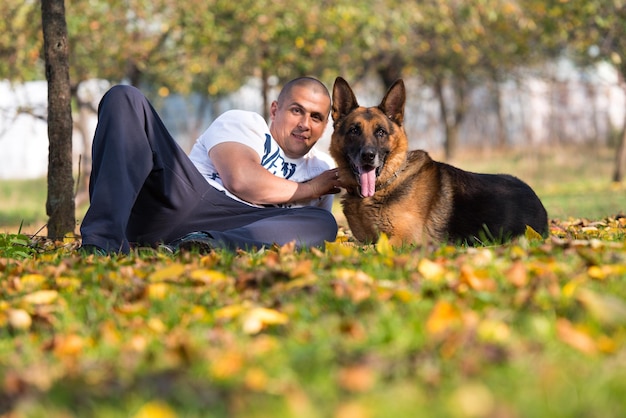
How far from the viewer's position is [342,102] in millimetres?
5957

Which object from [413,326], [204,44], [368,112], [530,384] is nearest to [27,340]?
[413,326]

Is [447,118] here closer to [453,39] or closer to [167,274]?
[453,39]

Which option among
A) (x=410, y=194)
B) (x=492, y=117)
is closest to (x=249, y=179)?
(x=410, y=194)

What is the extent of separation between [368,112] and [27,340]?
3633 mm

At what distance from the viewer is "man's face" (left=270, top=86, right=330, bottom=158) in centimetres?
577

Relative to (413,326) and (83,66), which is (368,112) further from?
(83,66)

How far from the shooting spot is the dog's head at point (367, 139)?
221 inches

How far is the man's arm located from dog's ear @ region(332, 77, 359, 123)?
789 millimetres

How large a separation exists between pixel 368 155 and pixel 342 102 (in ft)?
2.23

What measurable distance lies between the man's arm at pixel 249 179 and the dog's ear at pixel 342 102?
2.59ft

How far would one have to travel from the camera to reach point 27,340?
8.86ft

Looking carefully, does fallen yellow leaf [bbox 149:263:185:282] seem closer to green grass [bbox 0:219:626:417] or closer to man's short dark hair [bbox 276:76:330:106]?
green grass [bbox 0:219:626:417]

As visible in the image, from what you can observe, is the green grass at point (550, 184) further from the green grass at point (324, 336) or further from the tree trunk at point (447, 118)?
the green grass at point (324, 336)

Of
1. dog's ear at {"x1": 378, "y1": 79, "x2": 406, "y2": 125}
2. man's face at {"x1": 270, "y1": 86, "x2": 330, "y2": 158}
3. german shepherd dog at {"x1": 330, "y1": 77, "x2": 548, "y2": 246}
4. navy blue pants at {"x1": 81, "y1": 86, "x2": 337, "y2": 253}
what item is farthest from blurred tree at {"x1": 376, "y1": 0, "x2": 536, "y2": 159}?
navy blue pants at {"x1": 81, "y1": 86, "x2": 337, "y2": 253}
